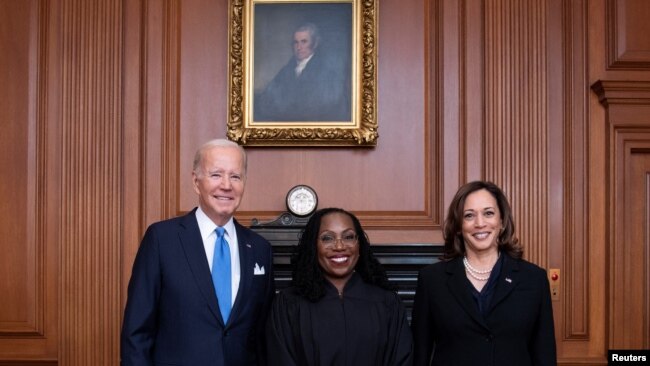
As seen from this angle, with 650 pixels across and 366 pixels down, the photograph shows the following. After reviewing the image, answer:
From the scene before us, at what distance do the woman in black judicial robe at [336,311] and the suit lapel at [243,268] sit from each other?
0.68 feet

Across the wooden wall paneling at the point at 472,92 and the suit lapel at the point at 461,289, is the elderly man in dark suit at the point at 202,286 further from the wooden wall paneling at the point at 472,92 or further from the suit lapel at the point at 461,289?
the wooden wall paneling at the point at 472,92

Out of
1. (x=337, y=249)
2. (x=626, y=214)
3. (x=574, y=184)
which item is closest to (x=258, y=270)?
(x=337, y=249)

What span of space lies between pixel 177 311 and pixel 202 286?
5.4 inches

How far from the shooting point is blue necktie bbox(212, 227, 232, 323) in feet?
9.87

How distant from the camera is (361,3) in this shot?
4266 millimetres

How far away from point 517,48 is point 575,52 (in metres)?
0.34

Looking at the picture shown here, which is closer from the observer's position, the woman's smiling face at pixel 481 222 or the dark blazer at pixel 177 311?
the dark blazer at pixel 177 311

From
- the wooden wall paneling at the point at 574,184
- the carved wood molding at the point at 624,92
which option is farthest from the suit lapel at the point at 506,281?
the carved wood molding at the point at 624,92

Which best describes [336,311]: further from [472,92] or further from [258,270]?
[472,92]

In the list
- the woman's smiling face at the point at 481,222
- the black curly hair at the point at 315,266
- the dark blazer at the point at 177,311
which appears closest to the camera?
the dark blazer at the point at 177,311

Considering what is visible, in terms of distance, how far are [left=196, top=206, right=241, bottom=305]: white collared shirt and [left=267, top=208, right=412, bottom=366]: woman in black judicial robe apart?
24 cm

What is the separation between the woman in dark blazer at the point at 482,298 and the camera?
9.62ft

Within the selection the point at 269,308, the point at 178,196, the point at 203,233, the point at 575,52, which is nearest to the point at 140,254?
the point at 203,233

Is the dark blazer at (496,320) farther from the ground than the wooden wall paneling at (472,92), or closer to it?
closer to it
